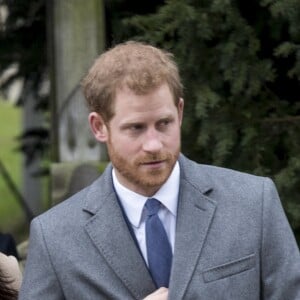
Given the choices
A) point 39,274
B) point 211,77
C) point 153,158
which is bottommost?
point 39,274

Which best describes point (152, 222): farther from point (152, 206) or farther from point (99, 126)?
point (99, 126)

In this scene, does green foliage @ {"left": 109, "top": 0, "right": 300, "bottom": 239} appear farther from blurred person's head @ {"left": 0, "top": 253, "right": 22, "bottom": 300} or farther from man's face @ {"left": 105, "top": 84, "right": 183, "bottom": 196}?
man's face @ {"left": 105, "top": 84, "right": 183, "bottom": 196}

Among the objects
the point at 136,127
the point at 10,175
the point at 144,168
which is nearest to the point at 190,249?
the point at 144,168

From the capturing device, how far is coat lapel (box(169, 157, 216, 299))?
12.3 ft

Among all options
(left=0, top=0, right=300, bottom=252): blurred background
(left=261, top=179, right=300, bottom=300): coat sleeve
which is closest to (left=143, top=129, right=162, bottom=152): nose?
(left=261, top=179, right=300, bottom=300): coat sleeve

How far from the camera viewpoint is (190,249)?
12.4 ft

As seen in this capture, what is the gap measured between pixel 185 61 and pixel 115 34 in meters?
0.60

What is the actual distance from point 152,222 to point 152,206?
0.15 feet

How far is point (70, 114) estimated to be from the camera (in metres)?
5.74

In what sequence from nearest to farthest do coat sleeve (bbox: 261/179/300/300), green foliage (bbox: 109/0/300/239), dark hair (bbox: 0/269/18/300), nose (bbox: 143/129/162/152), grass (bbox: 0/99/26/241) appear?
nose (bbox: 143/129/162/152) < coat sleeve (bbox: 261/179/300/300) < dark hair (bbox: 0/269/18/300) < green foliage (bbox: 109/0/300/239) < grass (bbox: 0/99/26/241)

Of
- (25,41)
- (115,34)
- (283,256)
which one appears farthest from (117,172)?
(25,41)

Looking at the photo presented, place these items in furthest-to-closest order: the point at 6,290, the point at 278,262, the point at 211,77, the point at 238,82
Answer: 1. the point at 211,77
2. the point at 238,82
3. the point at 6,290
4. the point at 278,262

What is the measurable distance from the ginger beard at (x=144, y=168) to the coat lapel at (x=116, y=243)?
6.3 inches

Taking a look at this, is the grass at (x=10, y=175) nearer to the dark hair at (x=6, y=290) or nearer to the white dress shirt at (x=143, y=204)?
the dark hair at (x=6, y=290)
